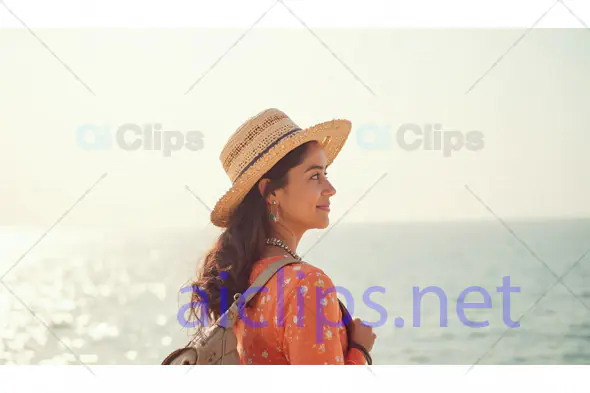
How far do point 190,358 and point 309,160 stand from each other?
50cm

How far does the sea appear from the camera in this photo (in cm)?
969

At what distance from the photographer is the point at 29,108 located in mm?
11188

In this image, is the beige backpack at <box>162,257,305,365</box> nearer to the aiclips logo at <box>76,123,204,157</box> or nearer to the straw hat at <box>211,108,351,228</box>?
the straw hat at <box>211,108,351,228</box>

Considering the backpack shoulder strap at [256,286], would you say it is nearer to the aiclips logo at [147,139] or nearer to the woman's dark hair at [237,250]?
the woman's dark hair at [237,250]

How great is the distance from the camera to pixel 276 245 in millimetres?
1447

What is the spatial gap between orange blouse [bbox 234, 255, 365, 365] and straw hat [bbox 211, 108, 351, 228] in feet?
0.91

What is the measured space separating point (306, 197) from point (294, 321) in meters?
0.31

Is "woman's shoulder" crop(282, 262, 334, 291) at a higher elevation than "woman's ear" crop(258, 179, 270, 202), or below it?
below

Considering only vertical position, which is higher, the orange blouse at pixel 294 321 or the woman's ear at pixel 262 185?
the woman's ear at pixel 262 185

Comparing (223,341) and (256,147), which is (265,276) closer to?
(223,341)

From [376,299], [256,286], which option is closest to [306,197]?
[256,286]

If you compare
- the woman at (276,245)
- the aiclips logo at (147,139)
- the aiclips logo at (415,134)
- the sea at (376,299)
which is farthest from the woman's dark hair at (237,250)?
the aiclips logo at (415,134)

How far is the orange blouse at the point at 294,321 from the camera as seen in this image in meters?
1.23

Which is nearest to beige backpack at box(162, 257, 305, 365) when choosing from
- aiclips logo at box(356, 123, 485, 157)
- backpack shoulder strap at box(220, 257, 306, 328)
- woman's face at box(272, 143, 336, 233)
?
backpack shoulder strap at box(220, 257, 306, 328)
